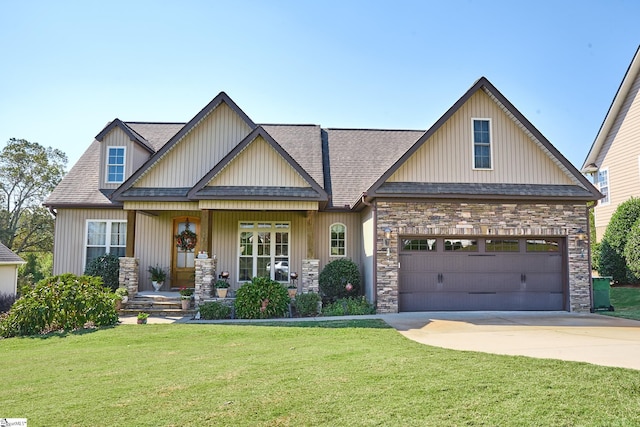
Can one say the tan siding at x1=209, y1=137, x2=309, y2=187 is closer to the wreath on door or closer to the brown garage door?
the wreath on door

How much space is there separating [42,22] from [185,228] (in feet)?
26.2

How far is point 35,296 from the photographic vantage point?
11.9 metres

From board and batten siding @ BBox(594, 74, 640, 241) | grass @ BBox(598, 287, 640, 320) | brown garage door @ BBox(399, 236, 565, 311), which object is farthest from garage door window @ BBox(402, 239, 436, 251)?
board and batten siding @ BBox(594, 74, 640, 241)

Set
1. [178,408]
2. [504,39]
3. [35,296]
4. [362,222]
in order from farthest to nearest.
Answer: [362,222]
[504,39]
[35,296]
[178,408]

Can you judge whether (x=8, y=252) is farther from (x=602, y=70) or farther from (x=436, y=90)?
(x=602, y=70)

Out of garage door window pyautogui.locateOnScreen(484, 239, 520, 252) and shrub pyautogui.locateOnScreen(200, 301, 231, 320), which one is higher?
garage door window pyautogui.locateOnScreen(484, 239, 520, 252)

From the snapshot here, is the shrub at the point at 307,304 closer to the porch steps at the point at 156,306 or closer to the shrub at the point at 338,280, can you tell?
the shrub at the point at 338,280

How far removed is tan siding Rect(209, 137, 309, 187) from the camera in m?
14.5

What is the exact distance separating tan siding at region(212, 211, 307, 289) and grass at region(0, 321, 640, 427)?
7544mm

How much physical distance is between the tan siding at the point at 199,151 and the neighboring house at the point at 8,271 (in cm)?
689

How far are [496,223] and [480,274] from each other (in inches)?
62.3

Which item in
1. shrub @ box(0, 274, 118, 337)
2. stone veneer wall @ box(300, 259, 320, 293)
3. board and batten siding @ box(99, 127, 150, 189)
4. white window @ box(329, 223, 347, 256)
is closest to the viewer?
shrub @ box(0, 274, 118, 337)

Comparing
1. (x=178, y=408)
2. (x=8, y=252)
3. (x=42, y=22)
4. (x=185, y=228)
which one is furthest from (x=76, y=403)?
(x=8, y=252)

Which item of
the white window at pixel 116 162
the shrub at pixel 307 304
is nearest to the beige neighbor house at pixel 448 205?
the shrub at pixel 307 304
